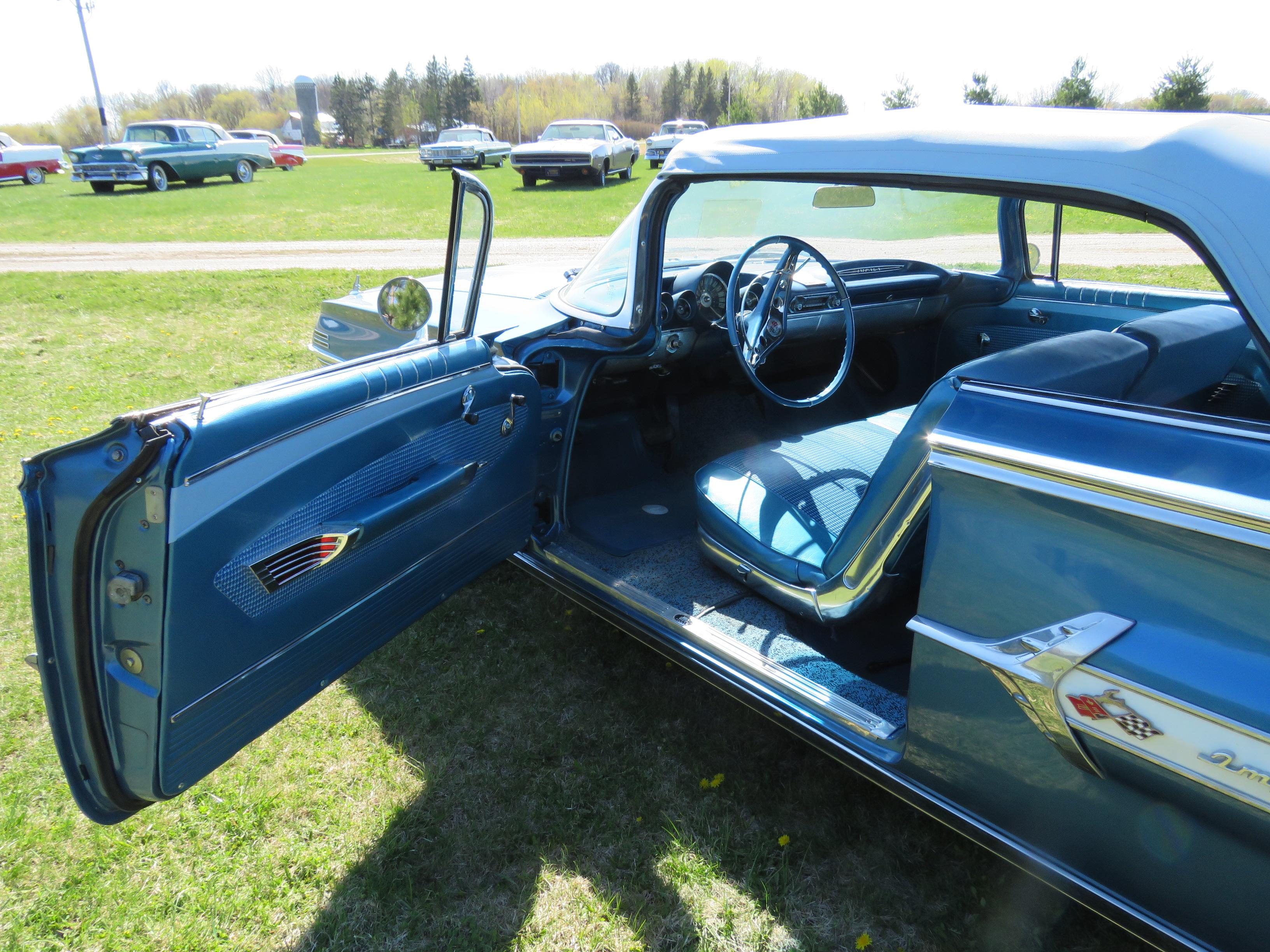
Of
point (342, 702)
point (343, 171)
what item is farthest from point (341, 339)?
point (343, 171)

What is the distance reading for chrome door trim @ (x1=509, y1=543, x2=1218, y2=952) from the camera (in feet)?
4.81

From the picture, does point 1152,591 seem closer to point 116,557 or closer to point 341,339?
point 116,557

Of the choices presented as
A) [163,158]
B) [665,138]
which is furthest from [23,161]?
[665,138]

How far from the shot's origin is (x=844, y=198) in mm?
2996

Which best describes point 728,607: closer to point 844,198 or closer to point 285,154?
point 844,198

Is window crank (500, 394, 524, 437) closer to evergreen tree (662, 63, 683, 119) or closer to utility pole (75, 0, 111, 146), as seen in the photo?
utility pole (75, 0, 111, 146)

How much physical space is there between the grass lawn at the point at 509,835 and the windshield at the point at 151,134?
22036 millimetres

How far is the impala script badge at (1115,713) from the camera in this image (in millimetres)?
1309

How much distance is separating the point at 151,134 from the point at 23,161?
5.72m

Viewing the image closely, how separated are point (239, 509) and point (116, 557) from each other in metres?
0.23

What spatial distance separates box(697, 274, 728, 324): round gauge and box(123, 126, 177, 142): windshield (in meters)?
22.8

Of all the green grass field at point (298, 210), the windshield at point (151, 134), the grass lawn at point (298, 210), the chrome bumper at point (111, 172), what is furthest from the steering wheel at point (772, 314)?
the windshield at point (151, 134)

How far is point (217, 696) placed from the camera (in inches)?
68.3

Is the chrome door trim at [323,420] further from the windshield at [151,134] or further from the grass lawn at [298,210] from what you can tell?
the windshield at [151,134]
